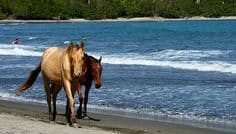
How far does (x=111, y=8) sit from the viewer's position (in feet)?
570

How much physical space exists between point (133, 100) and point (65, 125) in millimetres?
5198

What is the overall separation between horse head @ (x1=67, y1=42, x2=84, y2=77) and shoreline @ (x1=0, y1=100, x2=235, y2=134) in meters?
1.11

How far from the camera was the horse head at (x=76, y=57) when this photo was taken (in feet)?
40.5

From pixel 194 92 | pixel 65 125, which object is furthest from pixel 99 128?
pixel 194 92

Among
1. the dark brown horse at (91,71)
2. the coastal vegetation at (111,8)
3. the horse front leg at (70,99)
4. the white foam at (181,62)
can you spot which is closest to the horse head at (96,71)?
the dark brown horse at (91,71)

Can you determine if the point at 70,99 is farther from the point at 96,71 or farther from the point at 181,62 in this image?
the point at 181,62

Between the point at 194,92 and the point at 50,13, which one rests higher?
the point at 194,92

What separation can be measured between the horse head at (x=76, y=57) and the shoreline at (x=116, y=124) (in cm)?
111

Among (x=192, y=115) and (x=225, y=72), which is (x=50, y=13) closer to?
(x=225, y=72)

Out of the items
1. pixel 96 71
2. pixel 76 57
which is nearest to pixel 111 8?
pixel 96 71

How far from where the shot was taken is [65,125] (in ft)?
42.2

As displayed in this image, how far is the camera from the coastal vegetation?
161 meters

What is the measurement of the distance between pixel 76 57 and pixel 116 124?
2.18m

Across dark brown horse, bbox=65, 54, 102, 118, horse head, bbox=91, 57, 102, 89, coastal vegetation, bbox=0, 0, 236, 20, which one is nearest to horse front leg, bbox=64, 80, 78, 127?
dark brown horse, bbox=65, 54, 102, 118
